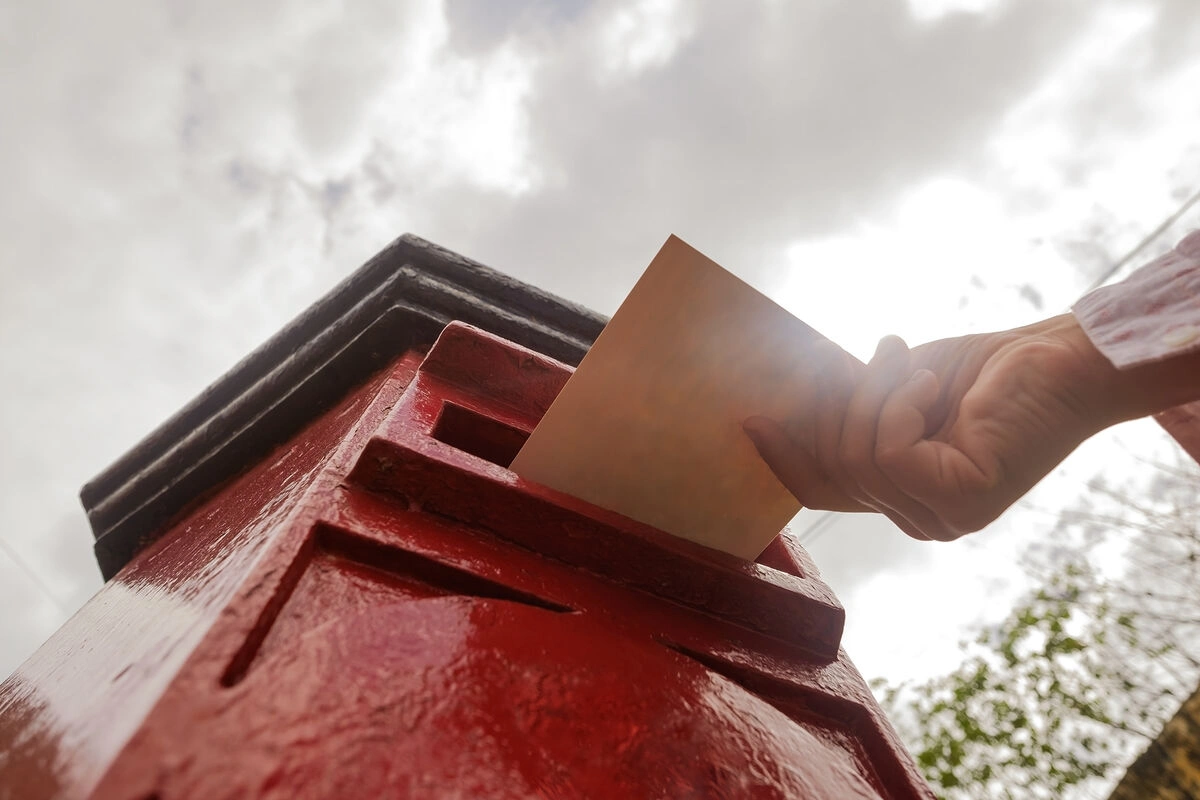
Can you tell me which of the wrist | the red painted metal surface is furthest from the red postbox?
the wrist

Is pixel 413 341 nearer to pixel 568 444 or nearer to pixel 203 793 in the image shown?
pixel 568 444

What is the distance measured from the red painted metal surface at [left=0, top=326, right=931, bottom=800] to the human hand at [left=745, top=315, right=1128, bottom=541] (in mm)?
192

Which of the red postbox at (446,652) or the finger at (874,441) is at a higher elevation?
the finger at (874,441)

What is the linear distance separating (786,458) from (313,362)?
3.56 feet

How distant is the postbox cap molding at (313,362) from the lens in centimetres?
141

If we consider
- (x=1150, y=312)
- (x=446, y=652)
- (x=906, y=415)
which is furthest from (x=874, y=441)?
(x=446, y=652)

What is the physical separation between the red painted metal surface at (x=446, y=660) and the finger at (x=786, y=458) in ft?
0.50

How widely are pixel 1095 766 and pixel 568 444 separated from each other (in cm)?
698

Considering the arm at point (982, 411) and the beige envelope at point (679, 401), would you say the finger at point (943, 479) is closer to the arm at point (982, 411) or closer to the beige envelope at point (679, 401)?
the arm at point (982, 411)

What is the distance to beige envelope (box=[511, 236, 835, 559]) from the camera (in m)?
0.75

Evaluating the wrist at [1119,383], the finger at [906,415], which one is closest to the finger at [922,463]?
the finger at [906,415]

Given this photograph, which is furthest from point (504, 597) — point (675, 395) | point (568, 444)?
point (675, 395)

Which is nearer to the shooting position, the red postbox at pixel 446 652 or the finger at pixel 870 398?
the red postbox at pixel 446 652

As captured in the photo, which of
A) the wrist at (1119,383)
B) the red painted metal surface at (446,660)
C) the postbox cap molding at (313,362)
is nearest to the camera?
the red painted metal surface at (446,660)
